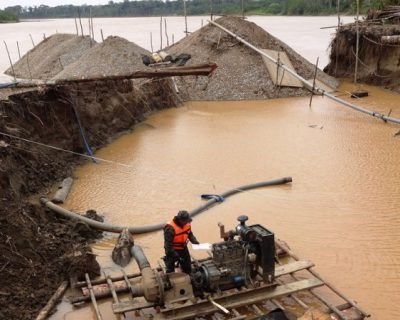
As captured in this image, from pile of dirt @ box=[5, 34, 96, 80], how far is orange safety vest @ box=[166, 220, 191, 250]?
22.7 meters

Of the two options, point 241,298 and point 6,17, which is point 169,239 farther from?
point 6,17

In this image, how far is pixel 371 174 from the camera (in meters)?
13.5

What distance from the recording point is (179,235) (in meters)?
7.05

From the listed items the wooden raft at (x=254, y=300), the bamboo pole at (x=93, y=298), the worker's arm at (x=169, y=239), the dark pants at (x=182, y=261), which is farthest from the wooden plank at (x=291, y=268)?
the bamboo pole at (x=93, y=298)

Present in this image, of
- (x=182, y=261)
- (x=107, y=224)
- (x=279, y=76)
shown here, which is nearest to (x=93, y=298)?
(x=182, y=261)

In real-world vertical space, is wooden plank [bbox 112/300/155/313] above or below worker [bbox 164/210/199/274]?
below

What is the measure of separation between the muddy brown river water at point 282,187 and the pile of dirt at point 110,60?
12.5 feet

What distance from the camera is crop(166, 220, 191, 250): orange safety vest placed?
7.02 metres

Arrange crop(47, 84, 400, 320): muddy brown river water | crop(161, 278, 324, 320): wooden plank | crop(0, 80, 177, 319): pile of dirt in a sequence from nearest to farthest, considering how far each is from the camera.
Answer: crop(161, 278, 324, 320): wooden plank < crop(0, 80, 177, 319): pile of dirt < crop(47, 84, 400, 320): muddy brown river water

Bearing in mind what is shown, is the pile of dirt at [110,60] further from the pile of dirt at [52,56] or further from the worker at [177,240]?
the worker at [177,240]

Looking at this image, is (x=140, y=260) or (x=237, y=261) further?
(x=140, y=260)

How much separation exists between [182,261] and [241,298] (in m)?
1.12

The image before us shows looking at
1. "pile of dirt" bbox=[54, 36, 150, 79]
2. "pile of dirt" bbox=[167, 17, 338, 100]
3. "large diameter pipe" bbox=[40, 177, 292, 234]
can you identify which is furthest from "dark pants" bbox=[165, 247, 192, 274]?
"pile of dirt" bbox=[167, 17, 338, 100]

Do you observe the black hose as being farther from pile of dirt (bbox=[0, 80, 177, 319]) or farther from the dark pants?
pile of dirt (bbox=[0, 80, 177, 319])
